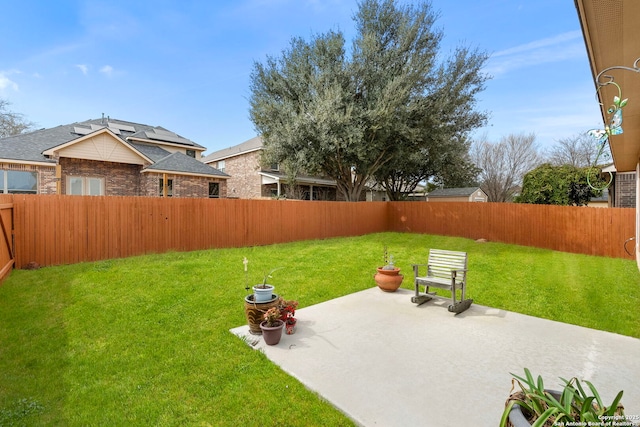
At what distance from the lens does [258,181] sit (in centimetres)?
2133

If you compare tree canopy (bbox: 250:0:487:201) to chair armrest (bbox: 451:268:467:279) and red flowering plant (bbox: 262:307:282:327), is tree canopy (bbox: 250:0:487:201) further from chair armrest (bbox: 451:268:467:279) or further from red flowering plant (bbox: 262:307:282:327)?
red flowering plant (bbox: 262:307:282:327)

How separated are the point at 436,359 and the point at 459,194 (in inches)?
968

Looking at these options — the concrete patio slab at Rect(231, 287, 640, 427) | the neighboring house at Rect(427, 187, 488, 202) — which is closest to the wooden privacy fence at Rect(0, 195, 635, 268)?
the concrete patio slab at Rect(231, 287, 640, 427)

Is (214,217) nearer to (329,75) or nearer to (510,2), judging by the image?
(329,75)

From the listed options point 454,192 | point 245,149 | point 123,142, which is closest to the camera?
point 123,142

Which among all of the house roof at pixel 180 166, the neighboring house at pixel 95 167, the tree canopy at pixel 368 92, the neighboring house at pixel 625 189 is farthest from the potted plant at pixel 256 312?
the neighboring house at pixel 625 189

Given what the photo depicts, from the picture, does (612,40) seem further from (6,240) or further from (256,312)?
(6,240)

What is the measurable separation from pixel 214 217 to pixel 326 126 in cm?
701

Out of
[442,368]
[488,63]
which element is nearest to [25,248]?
[442,368]

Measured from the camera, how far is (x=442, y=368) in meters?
3.18

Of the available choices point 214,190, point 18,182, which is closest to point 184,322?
point 18,182

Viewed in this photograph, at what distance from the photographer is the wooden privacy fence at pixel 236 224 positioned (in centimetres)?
732

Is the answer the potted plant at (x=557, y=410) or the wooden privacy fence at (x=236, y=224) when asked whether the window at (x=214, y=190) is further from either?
the potted plant at (x=557, y=410)

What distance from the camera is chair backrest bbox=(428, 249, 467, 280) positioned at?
534cm
